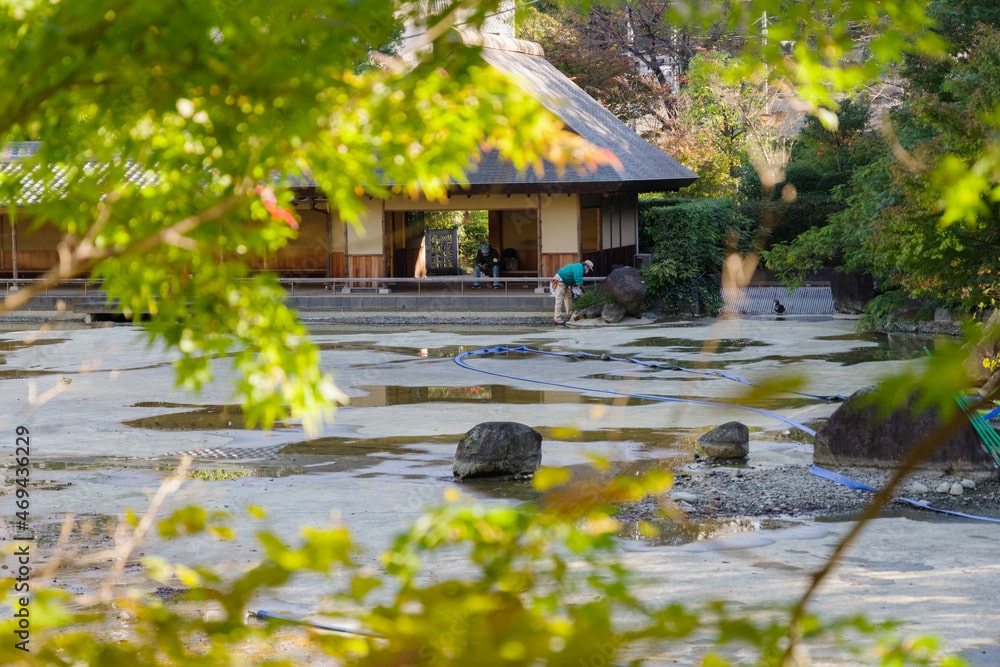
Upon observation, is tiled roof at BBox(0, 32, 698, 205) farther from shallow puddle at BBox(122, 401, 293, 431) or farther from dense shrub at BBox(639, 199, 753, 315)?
shallow puddle at BBox(122, 401, 293, 431)

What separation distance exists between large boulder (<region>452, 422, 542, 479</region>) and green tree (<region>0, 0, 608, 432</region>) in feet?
24.5

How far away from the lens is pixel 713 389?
51.5 feet

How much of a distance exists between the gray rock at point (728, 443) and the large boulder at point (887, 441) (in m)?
0.75

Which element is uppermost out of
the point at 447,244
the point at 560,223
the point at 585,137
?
the point at 585,137

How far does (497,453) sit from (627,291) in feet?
53.6

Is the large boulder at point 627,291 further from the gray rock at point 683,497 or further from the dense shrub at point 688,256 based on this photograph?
the gray rock at point 683,497

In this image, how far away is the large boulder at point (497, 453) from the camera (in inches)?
402

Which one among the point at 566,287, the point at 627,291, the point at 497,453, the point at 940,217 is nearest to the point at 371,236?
the point at 566,287

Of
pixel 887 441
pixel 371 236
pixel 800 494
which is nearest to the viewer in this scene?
pixel 800 494

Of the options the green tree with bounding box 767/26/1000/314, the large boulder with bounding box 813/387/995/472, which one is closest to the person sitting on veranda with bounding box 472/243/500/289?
the green tree with bounding box 767/26/1000/314

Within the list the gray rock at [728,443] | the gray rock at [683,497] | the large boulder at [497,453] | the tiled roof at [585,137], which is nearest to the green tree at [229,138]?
the gray rock at [683,497]

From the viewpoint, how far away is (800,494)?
938cm

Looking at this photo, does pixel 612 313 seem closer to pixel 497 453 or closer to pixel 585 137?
pixel 585 137

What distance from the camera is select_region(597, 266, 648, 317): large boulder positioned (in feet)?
85.7
